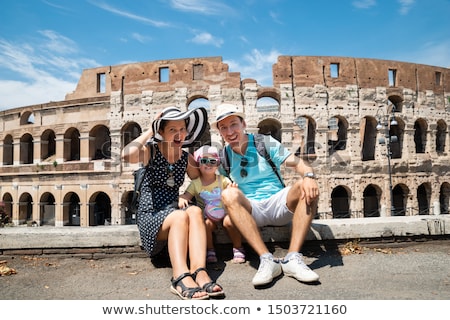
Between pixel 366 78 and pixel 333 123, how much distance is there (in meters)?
2.87

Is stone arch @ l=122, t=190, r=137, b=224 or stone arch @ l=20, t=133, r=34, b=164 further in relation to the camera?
stone arch @ l=20, t=133, r=34, b=164

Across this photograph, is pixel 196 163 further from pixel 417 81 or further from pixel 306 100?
pixel 417 81

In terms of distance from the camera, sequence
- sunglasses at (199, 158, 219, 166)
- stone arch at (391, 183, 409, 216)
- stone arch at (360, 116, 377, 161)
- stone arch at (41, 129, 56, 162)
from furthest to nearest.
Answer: stone arch at (41, 129, 56, 162), stone arch at (360, 116, 377, 161), stone arch at (391, 183, 409, 216), sunglasses at (199, 158, 219, 166)

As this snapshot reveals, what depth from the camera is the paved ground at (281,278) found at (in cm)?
252

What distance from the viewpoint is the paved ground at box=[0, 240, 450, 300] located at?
252 cm

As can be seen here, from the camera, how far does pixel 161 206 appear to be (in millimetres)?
2979

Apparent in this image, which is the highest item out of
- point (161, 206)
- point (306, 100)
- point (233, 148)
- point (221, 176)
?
point (306, 100)

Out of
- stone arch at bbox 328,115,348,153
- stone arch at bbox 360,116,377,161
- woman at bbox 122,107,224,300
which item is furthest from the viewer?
stone arch at bbox 360,116,377,161

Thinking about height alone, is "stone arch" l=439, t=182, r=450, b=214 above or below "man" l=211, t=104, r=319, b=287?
below

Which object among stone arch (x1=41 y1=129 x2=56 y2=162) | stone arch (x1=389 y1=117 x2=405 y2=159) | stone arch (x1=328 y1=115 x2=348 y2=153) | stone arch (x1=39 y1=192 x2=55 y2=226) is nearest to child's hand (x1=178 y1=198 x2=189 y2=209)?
stone arch (x1=328 y1=115 x2=348 y2=153)

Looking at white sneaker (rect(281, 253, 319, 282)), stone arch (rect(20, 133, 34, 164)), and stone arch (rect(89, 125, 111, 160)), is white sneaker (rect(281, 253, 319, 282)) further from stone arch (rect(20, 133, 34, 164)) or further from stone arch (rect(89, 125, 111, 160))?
stone arch (rect(20, 133, 34, 164))

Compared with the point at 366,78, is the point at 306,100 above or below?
below

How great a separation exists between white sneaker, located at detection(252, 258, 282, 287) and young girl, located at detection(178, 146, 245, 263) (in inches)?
22.9

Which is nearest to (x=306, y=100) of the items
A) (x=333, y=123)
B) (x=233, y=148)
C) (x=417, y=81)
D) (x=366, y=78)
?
Answer: (x=333, y=123)
